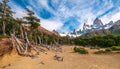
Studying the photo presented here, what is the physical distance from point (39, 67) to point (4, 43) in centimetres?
815

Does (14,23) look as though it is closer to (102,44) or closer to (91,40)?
(102,44)

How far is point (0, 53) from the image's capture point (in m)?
27.1

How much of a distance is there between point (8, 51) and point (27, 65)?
15.3 ft

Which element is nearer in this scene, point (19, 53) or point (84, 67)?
point (84, 67)

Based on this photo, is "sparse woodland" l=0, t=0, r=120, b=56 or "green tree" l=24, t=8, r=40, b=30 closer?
"sparse woodland" l=0, t=0, r=120, b=56

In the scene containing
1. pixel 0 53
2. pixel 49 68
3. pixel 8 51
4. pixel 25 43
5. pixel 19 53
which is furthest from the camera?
pixel 25 43

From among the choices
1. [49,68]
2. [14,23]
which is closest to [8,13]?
[14,23]

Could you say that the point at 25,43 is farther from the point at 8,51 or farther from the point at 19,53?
the point at 8,51

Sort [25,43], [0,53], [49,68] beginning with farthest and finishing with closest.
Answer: [25,43]
[0,53]
[49,68]

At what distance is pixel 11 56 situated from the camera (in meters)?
29.8

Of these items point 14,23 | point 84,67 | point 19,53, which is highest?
point 14,23

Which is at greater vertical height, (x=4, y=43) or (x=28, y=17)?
(x=28, y=17)

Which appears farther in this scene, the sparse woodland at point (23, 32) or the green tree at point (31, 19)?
the green tree at point (31, 19)

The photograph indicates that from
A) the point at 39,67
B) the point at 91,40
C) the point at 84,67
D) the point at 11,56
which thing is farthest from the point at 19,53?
the point at 91,40
